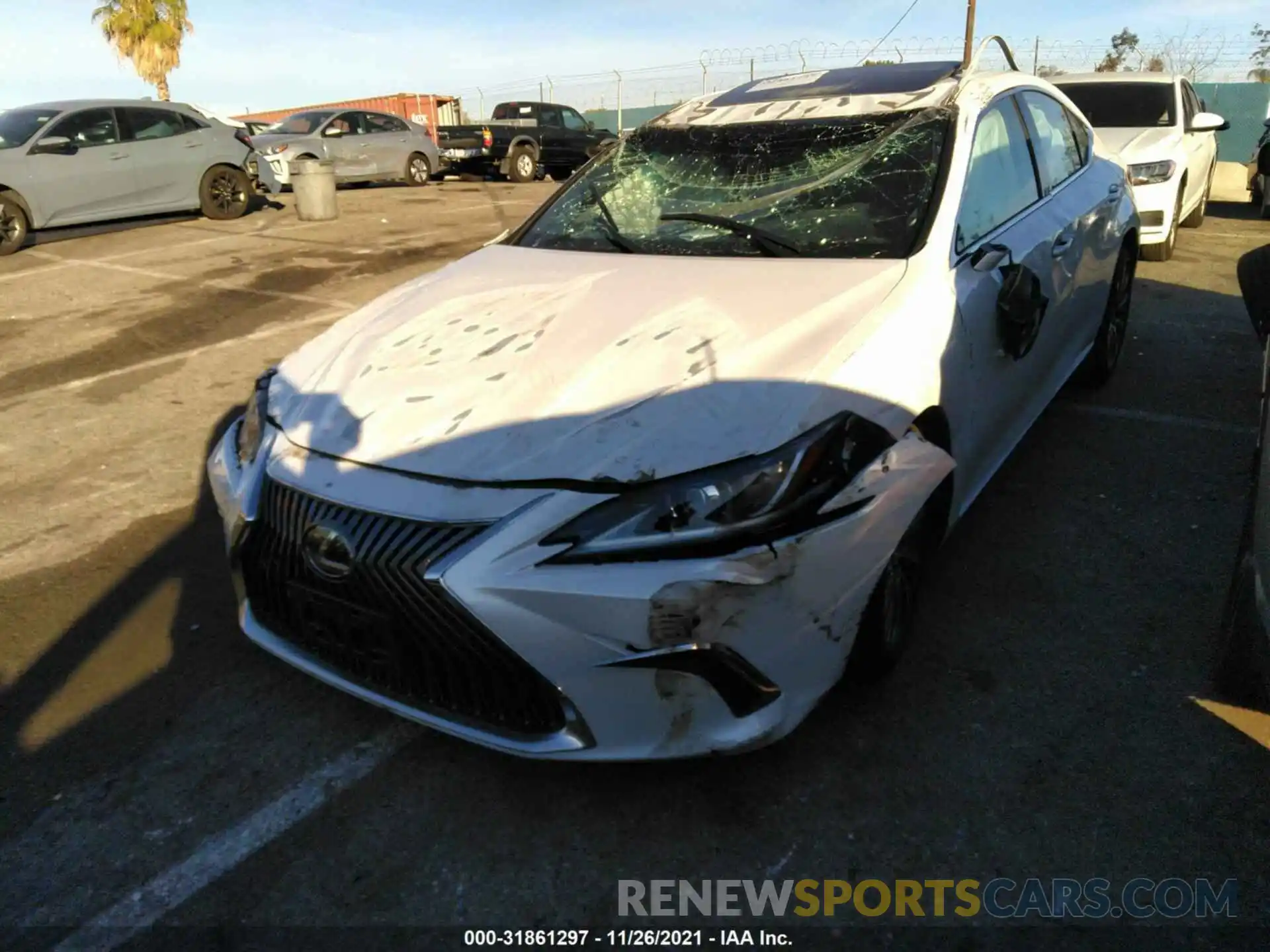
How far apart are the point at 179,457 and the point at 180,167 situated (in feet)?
31.6

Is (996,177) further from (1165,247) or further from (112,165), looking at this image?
(112,165)

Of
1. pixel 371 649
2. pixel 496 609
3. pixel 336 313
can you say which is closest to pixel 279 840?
pixel 371 649

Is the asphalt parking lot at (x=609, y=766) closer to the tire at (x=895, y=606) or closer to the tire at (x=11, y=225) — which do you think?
the tire at (x=895, y=606)

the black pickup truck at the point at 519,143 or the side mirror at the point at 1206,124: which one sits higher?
the side mirror at the point at 1206,124

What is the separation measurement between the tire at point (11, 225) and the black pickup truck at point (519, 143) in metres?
10.1

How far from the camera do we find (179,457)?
15.5 ft

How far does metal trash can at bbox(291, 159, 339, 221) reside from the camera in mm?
12820

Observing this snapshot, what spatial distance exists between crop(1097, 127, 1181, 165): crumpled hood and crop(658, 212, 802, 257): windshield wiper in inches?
245

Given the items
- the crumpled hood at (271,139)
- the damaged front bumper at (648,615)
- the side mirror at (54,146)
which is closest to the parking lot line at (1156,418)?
the damaged front bumper at (648,615)

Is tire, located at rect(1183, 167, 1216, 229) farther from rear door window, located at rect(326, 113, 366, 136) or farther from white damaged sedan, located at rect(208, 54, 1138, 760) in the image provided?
rear door window, located at rect(326, 113, 366, 136)

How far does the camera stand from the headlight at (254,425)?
Answer: 8.64ft

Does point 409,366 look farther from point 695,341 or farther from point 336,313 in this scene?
point 336,313
